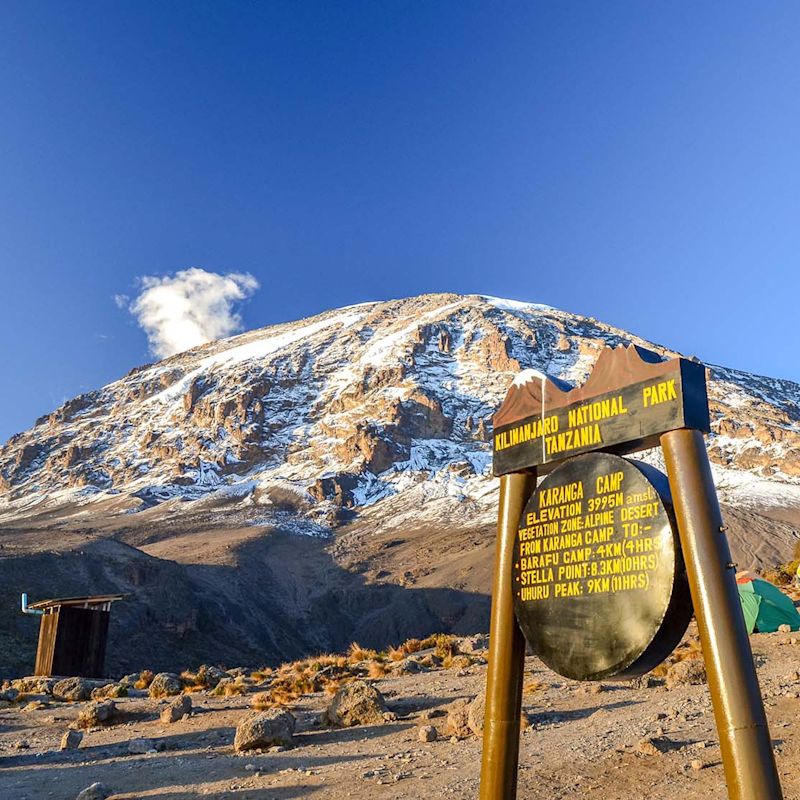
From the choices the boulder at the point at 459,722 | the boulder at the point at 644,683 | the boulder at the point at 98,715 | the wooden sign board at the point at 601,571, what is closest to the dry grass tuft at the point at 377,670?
the boulder at the point at 98,715

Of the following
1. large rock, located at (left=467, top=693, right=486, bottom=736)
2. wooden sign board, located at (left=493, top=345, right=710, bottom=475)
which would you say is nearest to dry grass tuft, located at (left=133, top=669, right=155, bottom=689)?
large rock, located at (left=467, top=693, right=486, bottom=736)

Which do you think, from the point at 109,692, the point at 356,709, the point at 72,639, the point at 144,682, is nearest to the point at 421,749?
the point at 356,709

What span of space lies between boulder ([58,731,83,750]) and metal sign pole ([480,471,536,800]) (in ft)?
28.5

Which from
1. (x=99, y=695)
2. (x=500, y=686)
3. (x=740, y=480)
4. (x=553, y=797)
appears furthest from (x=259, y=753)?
(x=740, y=480)

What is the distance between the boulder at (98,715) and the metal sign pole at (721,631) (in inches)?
474

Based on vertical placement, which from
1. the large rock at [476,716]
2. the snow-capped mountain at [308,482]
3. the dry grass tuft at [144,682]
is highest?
the snow-capped mountain at [308,482]

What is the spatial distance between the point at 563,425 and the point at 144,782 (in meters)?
6.61

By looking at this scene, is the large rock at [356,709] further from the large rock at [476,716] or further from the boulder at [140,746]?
the boulder at [140,746]

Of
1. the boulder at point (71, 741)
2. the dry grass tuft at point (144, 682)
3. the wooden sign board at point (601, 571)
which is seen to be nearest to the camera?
the wooden sign board at point (601, 571)

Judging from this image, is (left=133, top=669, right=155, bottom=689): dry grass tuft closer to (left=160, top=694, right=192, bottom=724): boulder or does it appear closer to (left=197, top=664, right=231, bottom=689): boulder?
(left=197, top=664, right=231, bottom=689): boulder

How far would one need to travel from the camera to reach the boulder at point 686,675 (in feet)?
36.1

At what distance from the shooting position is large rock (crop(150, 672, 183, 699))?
15461mm

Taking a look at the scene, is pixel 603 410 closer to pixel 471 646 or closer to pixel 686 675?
pixel 686 675

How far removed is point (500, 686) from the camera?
460 centimetres
